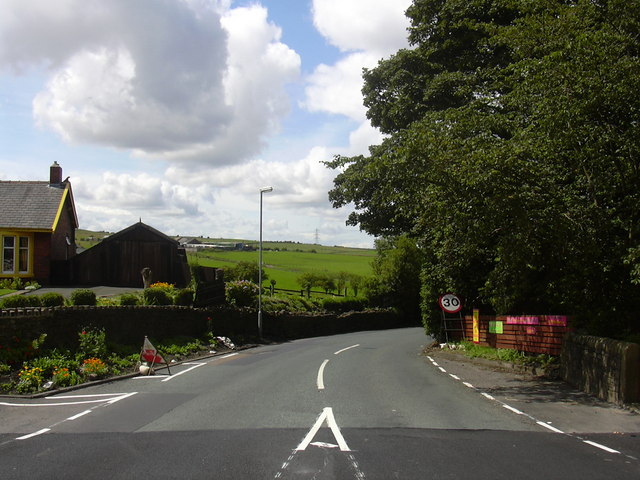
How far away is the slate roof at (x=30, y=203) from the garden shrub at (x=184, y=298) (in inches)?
350

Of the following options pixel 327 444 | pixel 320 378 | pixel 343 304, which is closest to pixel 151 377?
pixel 320 378

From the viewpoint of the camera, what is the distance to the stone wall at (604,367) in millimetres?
11203

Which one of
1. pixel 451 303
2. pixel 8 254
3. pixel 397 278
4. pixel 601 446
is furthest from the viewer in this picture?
pixel 397 278

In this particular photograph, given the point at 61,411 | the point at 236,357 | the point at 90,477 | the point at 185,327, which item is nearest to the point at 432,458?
the point at 90,477

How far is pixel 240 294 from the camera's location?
36250 mm

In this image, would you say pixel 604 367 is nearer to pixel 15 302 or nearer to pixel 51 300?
pixel 15 302

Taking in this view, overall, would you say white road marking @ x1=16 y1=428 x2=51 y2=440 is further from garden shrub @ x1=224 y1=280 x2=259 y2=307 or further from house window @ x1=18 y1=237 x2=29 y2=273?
house window @ x1=18 y1=237 x2=29 y2=273

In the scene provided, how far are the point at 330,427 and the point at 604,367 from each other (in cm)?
629

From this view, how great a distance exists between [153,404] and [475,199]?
313 inches

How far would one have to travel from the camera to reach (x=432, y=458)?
748cm

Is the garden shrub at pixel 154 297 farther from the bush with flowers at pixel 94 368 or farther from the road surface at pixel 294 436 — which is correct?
the road surface at pixel 294 436

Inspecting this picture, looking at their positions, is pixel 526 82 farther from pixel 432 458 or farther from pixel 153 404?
pixel 153 404

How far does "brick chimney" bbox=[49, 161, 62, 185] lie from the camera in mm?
36469

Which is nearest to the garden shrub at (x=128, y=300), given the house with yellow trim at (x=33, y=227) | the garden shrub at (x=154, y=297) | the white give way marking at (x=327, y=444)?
the garden shrub at (x=154, y=297)
